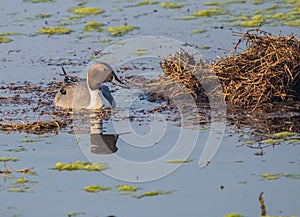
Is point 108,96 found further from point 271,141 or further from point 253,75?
point 271,141

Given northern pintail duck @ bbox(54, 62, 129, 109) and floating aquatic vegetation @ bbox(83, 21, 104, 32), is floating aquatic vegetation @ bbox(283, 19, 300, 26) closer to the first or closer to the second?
floating aquatic vegetation @ bbox(83, 21, 104, 32)

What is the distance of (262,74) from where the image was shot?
391 inches

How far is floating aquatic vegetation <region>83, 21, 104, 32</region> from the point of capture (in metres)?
14.8

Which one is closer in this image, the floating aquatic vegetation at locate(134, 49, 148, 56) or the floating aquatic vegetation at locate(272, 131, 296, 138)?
the floating aquatic vegetation at locate(272, 131, 296, 138)

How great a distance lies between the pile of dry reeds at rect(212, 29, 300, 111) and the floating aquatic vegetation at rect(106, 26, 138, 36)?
415 cm

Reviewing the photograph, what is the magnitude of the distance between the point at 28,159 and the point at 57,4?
30.8 feet

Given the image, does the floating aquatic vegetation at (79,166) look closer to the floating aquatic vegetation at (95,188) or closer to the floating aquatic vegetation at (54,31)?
the floating aquatic vegetation at (95,188)

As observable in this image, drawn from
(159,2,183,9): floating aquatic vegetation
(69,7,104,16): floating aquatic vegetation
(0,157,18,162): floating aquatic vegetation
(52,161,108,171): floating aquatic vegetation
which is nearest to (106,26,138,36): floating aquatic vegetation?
(69,7,104,16): floating aquatic vegetation

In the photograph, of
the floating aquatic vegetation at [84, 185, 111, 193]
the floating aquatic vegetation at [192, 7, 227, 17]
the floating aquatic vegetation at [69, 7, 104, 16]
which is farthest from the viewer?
the floating aquatic vegetation at [69, 7, 104, 16]

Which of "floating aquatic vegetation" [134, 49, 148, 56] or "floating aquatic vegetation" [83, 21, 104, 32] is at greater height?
"floating aquatic vegetation" [83, 21, 104, 32]

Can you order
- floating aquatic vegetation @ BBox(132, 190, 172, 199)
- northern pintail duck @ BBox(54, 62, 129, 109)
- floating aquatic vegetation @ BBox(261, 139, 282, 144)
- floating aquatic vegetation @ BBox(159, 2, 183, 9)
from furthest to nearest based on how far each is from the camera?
floating aquatic vegetation @ BBox(159, 2, 183, 9), northern pintail duck @ BBox(54, 62, 129, 109), floating aquatic vegetation @ BBox(261, 139, 282, 144), floating aquatic vegetation @ BBox(132, 190, 172, 199)

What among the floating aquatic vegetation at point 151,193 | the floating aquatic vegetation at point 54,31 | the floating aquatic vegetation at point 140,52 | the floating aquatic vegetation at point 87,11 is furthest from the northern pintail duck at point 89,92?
the floating aquatic vegetation at point 87,11

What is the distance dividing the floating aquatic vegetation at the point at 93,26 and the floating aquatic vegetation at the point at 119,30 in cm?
22

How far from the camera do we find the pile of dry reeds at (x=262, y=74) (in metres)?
9.95
